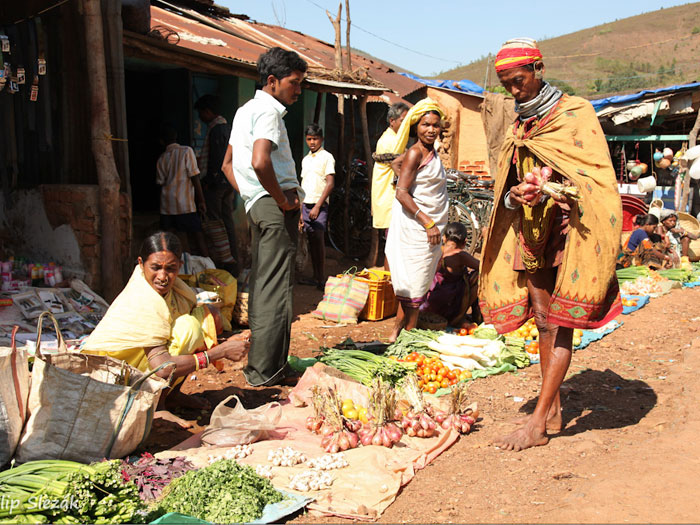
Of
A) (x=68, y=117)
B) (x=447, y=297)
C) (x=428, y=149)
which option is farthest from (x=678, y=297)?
(x=68, y=117)

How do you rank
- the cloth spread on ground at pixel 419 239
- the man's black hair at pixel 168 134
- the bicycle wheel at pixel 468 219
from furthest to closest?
the bicycle wheel at pixel 468 219 → the man's black hair at pixel 168 134 → the cloth spread on ground at pixel 419 239

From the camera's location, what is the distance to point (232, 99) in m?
8.28

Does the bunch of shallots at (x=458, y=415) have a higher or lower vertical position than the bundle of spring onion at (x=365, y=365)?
lower

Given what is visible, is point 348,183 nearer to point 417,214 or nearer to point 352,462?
point 417,214

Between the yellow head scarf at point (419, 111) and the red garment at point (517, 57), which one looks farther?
the yellow head scarf at point (419, 111)

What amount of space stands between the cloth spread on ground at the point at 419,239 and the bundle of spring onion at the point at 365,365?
89 centimetres

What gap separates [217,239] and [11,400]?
496 centimetres

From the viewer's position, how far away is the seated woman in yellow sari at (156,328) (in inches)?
142

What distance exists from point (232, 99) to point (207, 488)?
21.1 feet

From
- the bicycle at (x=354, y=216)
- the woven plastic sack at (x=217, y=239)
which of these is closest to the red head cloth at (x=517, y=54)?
the woven plastic sack at (x=217, y=239)

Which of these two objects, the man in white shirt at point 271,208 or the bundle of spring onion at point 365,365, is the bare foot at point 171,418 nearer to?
the man in white shirt at point 271,208

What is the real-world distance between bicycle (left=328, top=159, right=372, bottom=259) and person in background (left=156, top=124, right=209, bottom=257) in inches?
155

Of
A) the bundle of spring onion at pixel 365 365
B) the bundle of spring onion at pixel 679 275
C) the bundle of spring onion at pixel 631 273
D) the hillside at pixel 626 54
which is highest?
the hillside at pixel 626 54

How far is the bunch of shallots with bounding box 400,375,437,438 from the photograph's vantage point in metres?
3.76
